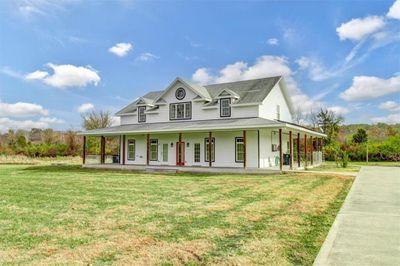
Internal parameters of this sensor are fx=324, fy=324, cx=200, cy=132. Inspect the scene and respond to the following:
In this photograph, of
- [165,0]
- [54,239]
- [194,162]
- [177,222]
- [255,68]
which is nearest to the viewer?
[54,239]

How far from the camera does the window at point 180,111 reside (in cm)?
2502

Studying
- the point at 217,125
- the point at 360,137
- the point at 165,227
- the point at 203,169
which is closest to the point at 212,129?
the point at 217,125

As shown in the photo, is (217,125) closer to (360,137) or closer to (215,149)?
(215,149)

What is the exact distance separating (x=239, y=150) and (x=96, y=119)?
3410 centimetres

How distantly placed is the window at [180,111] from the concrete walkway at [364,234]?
16.5 metres

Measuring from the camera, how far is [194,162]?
2341 cm

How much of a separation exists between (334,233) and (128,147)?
23.1 meters

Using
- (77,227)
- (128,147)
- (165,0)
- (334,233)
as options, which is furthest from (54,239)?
(128,147)

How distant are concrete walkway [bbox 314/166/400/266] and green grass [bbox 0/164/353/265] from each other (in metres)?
0.25

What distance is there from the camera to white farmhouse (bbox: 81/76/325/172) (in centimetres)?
2128

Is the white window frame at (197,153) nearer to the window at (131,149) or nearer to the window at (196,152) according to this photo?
the window at (196,152)

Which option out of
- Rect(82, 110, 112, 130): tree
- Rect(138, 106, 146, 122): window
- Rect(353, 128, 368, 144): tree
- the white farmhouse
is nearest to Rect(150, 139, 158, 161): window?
the white farmhouse

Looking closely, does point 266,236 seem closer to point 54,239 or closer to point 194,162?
point 54,239

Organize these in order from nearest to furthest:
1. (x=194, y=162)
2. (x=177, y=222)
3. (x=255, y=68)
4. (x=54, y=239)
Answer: (x=54, y=239) → (x=177, y=222) → (x=194, y=162) → (x=255, y=68)
